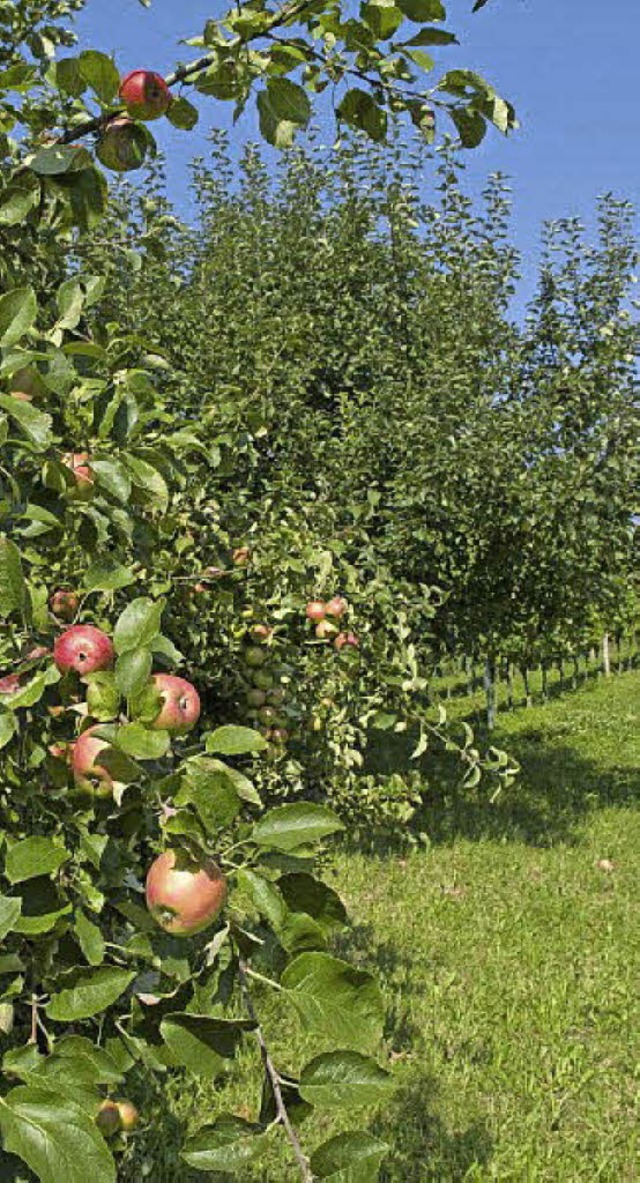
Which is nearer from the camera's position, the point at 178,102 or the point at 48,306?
the point at 178,102

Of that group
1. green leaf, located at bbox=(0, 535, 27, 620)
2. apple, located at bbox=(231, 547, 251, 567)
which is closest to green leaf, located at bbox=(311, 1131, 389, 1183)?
green leaf, located at bbox=(0, 535, 27, 620)

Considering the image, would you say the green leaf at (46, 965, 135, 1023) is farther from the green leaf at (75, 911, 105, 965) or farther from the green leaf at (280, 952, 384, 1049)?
the green leaf at (280, 952, 384, 1049)

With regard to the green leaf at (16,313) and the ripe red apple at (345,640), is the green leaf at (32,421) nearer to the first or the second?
the green leaf at (16,313)

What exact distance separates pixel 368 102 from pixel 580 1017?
4164mm

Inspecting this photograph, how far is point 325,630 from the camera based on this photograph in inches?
113

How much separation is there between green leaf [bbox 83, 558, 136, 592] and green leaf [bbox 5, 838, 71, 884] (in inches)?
13.0

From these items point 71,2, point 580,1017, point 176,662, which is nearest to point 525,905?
point 580,1017

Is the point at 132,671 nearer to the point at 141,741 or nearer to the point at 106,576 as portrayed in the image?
the point at 141,741

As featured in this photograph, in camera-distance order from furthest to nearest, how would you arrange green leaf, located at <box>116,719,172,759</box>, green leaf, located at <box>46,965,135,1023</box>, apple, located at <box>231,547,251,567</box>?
1. apple, located at <box>231,547,251,567</box>
2. green leaf, located at <box>46,965,135,1023</box>
3. green leaf, located at <box>116,719,172,759</box>

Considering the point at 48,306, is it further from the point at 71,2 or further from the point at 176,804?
the point at 71,2

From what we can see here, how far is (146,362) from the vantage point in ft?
6.23

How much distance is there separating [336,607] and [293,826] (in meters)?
1.82

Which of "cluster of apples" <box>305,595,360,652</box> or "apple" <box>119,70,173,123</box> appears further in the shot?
"cluster of apples" <box>305,595,360,652</box>

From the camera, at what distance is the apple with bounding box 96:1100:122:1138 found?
1500 mm
